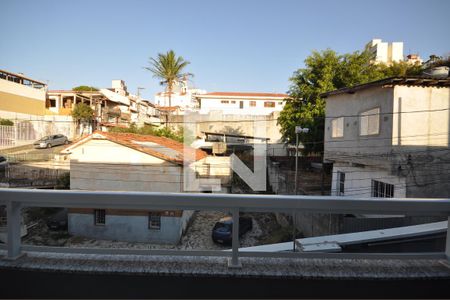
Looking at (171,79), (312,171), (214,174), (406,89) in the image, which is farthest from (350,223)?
(171,79)

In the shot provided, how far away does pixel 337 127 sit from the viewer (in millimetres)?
11656

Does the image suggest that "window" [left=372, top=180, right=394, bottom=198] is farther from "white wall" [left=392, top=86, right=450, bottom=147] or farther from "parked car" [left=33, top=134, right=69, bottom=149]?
"parked car" [left=33, top=134, right=69, bottom=149]

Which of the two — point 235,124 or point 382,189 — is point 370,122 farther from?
point 235,124

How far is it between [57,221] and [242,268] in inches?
482

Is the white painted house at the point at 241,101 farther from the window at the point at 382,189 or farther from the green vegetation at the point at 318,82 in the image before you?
the window at the point at 382,189

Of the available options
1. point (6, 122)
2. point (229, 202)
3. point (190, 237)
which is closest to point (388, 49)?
point (190, 237)

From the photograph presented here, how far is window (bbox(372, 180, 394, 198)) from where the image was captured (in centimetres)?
893

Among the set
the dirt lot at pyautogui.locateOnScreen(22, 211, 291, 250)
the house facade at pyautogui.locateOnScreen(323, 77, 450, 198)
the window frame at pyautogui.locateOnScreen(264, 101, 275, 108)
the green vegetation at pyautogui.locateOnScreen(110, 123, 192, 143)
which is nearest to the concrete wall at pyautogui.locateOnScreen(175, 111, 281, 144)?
the green vegetation at pyautogui.locateOnScreen(110, 123, 192, 143)

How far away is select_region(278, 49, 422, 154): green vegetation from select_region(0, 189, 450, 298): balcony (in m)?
15.0

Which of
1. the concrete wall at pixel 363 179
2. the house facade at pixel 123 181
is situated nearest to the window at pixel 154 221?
the house facade at pixel 123 181

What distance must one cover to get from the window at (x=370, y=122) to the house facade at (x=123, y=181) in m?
7.29

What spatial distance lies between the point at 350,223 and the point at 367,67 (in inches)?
512

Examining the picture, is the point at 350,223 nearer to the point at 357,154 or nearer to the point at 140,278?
the point at 357,154

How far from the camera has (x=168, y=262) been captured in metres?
1.57
